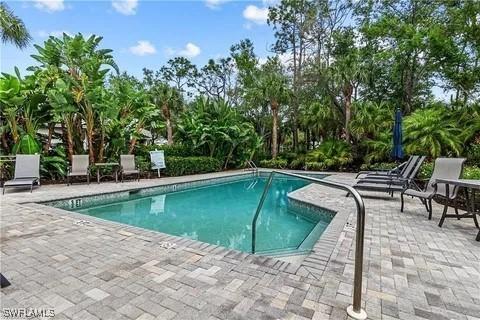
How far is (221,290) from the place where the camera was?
102 inches

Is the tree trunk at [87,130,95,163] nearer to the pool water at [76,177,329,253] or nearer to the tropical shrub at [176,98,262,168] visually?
the pool water at [76,177,329,253]

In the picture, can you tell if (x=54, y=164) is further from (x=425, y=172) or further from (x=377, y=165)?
(x=377, y=165)

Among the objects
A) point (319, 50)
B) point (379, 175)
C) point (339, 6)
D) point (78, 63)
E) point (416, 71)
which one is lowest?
point (379, 175)

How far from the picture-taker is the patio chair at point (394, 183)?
7395 mm

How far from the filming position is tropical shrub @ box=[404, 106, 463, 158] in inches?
456

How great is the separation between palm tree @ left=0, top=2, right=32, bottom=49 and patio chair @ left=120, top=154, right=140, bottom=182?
5293 mm

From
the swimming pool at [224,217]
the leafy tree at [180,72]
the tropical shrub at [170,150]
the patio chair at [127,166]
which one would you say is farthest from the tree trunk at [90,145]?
the leafy tree at [180,72]

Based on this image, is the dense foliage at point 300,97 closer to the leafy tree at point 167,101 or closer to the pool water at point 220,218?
Answer: the leafy tree at point 167,101

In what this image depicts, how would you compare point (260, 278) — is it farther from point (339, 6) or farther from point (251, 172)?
point (339, 6)

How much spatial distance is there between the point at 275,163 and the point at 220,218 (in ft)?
45.1

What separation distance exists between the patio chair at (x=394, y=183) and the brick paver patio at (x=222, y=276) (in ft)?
9.58

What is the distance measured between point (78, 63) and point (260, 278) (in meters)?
11.2

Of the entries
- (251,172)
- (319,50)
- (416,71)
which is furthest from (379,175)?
(319,50)

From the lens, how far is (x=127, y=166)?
11.5 meters
